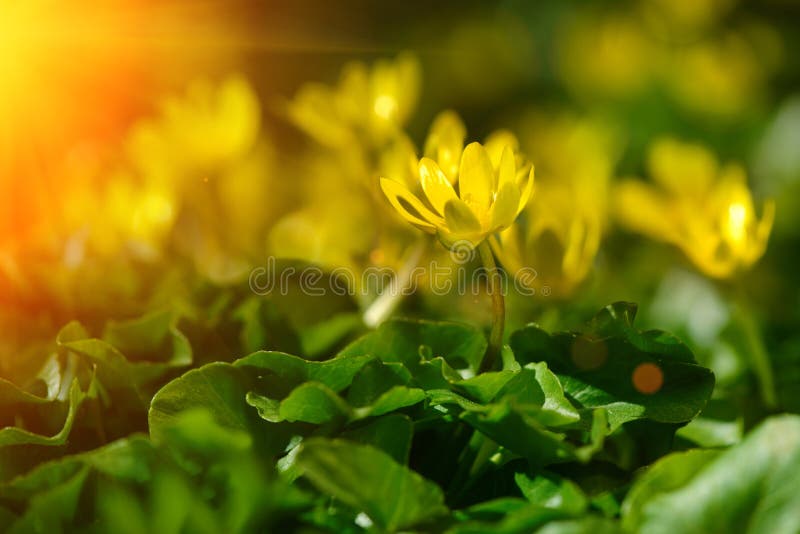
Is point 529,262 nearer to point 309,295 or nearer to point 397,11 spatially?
point 309,295

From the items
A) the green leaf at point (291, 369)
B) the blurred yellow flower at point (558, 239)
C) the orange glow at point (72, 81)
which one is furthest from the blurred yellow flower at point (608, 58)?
the green leaf at point (291, 369)

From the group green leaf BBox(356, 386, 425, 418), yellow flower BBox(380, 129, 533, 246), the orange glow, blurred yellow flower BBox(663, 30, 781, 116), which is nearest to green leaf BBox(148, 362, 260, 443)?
green leaf BBox(356, 386, 425, 418)

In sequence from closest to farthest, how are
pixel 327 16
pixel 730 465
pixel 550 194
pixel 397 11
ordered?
pixel 730 465 < pixel 550 194 < pixel 327 16 < pixel 397 11

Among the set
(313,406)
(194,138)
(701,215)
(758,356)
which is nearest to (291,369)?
(313,406)

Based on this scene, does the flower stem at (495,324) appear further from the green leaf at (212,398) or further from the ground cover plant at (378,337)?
the green leaf at (212,398)

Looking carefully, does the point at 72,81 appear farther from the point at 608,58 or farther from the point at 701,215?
the point at 701,215

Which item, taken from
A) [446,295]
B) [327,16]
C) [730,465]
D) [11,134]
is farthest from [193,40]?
[730,465]
